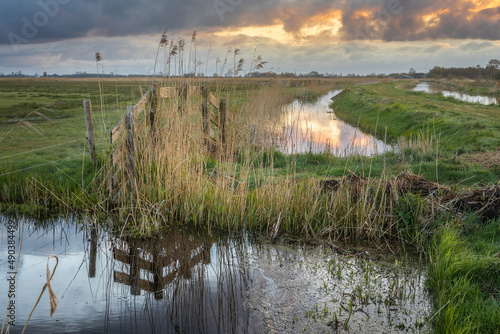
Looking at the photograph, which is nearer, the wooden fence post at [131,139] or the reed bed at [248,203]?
the reed bed at [248,203]

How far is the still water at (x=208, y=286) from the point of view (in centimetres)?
373

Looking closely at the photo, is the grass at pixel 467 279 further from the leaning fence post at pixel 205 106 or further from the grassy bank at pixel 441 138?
the leaning fence post at pixel 205 106

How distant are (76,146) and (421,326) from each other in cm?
1198

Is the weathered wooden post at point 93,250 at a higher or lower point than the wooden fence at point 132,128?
lower

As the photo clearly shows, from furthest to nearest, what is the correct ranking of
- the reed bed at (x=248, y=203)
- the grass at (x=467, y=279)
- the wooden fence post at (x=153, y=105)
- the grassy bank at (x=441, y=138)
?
1. the grassy bank at (x=441, y=138)
2. the wooden fence post at (x=153, y=105)
3. the reed bed at (x=248, y=203)
4. the grass at (x=467, y=279)

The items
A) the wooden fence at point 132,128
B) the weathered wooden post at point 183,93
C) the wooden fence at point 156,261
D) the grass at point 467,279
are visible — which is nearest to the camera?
the grass at point 467,279

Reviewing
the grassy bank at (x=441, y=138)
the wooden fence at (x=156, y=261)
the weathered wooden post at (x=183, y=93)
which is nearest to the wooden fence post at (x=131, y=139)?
the weathered wooden post at (x=183, y=93)

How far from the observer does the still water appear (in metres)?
3.73

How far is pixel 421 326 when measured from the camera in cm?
362

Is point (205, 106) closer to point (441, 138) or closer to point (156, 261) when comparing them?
point (156, 261)

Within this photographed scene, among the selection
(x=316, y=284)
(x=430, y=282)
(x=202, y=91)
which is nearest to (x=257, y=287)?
(x=316, y=284)

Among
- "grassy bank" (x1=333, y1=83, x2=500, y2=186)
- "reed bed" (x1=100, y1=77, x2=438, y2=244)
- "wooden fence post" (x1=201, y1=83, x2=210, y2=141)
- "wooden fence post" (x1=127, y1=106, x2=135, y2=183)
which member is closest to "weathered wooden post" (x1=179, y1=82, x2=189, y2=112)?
"reed bed" (x1=100, y1=77, x2=438, y2=244)

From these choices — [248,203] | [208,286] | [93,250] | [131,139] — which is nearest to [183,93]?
[131,139]

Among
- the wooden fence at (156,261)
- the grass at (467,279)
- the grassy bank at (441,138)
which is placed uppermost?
the grassy bank at (441,138)
